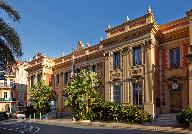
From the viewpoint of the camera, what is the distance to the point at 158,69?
111 ft

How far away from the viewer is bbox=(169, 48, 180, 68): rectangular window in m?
32.5

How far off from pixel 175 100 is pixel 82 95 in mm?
9774

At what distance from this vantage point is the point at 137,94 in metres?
34.2

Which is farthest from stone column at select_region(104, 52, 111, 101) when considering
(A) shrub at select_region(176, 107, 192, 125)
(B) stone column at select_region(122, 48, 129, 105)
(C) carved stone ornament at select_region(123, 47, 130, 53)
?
(A) shrub at select_region(176, 107, 192, 125)

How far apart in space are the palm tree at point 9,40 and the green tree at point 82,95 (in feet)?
67.4

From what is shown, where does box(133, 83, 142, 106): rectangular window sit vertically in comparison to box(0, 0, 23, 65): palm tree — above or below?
below

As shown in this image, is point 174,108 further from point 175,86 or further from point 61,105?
point 61,105

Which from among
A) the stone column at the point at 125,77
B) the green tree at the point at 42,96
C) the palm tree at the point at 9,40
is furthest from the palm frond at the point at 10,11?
the green tree at the point at 42,96

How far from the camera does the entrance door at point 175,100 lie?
3191cm

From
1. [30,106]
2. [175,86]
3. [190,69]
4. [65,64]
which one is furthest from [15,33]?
[30,106]

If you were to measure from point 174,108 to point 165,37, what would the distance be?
7.59 meters

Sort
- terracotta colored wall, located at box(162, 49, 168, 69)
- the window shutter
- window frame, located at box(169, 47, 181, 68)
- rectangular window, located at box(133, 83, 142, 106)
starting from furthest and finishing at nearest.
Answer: rectangular window, located at box(133, 83, 142, 106), terracotta colored wall, located at box(162, 49, 168, 69), the window shutter, window frame, located at box(169, 47, 181, 68)

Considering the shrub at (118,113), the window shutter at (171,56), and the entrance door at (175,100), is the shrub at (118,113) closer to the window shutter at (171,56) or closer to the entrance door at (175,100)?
the entrance door at (175,100)

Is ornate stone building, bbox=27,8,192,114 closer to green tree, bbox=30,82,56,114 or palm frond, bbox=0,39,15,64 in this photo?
green tree, bbox=30,82,56,114
